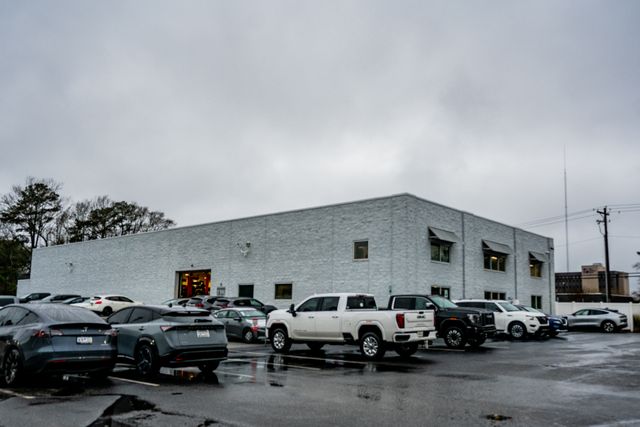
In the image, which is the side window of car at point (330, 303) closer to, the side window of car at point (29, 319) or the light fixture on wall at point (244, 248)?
the side window of car at point (29, 319)

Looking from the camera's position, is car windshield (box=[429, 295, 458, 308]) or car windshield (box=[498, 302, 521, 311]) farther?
car windshield (box=[498, 302, 521, 311])

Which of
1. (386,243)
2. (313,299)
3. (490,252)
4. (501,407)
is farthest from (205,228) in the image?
(501,407)

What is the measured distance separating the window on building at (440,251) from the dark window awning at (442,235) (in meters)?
0.48

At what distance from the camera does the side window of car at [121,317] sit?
42.0ft

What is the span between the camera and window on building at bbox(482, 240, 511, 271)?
35469 millimetres

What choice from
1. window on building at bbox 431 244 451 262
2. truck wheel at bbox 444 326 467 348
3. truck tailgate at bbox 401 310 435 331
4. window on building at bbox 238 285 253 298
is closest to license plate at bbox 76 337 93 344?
truck tailgate at bbox 401 310 435 331

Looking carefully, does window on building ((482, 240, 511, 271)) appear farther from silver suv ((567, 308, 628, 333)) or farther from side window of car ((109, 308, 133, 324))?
side window of car ((109, 308, 133, 324))

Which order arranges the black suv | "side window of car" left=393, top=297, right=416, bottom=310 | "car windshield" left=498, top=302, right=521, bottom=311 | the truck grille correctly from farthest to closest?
1. "car windshield" left=498, top=302, right=521, bottom=311
2. the truck grille
3. "side window of car" left=393, top=297, right=416, bottom=310
4. the black suv

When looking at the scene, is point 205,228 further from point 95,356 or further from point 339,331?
point 95,356

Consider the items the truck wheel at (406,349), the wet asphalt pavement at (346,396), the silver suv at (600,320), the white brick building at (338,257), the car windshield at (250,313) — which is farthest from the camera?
the silver suv at (600,320)

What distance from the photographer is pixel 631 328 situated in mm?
36438

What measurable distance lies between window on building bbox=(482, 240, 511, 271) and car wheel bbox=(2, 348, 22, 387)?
29642 millimetres

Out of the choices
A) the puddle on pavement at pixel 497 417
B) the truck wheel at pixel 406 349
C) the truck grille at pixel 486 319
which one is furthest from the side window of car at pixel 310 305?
the puddle on pavement at pixel 497 417

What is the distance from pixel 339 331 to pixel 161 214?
70490mm
